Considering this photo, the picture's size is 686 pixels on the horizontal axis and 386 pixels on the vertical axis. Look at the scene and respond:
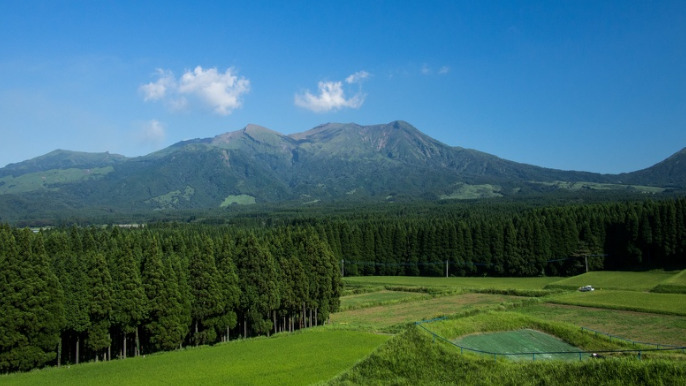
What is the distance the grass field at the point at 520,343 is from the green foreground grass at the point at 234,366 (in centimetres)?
803

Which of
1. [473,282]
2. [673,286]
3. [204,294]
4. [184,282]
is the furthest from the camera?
[473,282]

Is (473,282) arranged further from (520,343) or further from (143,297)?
(143,297)

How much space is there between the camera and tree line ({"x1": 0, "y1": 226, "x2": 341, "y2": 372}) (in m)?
36.6

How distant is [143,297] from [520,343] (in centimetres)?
2960

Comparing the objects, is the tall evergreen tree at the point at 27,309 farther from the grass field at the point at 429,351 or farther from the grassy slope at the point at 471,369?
the grassy slope at the point at 471,369

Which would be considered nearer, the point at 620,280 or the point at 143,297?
the point at 143,297

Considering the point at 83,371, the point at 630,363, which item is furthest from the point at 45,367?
the point at 630,363

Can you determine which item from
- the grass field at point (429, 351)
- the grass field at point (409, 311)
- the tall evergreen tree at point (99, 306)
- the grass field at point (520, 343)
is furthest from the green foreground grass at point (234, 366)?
the grass field at point (520, 343)

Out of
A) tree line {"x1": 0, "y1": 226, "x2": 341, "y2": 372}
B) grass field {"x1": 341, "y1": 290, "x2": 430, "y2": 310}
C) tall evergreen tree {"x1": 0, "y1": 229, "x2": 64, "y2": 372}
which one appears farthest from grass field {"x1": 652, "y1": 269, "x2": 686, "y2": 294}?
tall evergreen tree {"x1": 0, "y1": 229, "x2": 64, "y2": 372}

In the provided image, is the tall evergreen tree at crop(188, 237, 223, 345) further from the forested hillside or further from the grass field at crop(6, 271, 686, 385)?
the grass field at crop(6, 271, 686, 385)

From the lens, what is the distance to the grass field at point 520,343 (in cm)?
2680

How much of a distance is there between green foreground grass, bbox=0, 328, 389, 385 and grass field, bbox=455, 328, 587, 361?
8.03 m

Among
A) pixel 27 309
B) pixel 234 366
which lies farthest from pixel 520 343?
pixel 27 309

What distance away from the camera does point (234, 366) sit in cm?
3250
